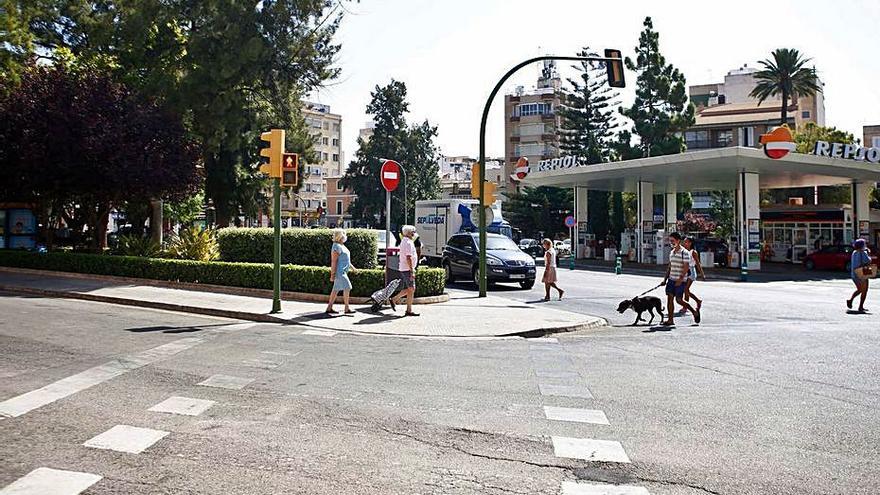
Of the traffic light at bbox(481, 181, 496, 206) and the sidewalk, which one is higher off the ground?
the traffic light at bbox(481, 181, 496, 206)

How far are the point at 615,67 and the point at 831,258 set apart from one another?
77.3 feet

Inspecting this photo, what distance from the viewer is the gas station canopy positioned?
98.4ft

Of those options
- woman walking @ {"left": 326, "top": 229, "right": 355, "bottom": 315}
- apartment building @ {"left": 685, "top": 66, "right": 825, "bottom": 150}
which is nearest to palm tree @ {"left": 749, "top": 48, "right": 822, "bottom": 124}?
apartment building @ {"left": 685, "top": 66, "right": 825, "bottom": 150}

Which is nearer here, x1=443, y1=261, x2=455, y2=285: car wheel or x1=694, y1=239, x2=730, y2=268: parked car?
x1=443, y1=261, x2=455, y2=285: car wheel

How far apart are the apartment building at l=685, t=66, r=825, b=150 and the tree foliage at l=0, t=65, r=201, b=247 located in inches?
2279

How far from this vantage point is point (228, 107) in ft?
82.7

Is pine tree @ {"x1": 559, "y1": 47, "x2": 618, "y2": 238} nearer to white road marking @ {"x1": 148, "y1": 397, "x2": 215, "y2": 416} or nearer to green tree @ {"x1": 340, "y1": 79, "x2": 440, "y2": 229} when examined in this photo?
green tree @ {"x1": 340, "y1": 79, "x2": 440, "y2": 229}

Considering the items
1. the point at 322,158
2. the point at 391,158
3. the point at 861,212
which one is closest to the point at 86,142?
the point at 861,212

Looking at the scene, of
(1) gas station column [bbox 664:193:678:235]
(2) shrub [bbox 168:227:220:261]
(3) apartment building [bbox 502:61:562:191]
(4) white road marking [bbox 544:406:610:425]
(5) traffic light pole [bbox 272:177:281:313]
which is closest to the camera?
(4) white road marking [bbox 544:406:610:425]

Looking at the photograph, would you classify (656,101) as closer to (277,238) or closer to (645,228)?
(645,228)

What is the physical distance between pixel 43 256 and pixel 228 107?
811 centimetres

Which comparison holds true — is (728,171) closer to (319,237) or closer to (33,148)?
(319,237)

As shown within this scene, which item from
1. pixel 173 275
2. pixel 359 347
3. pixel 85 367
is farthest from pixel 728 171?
pixel 85 367

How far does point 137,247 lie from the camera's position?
20688mm
